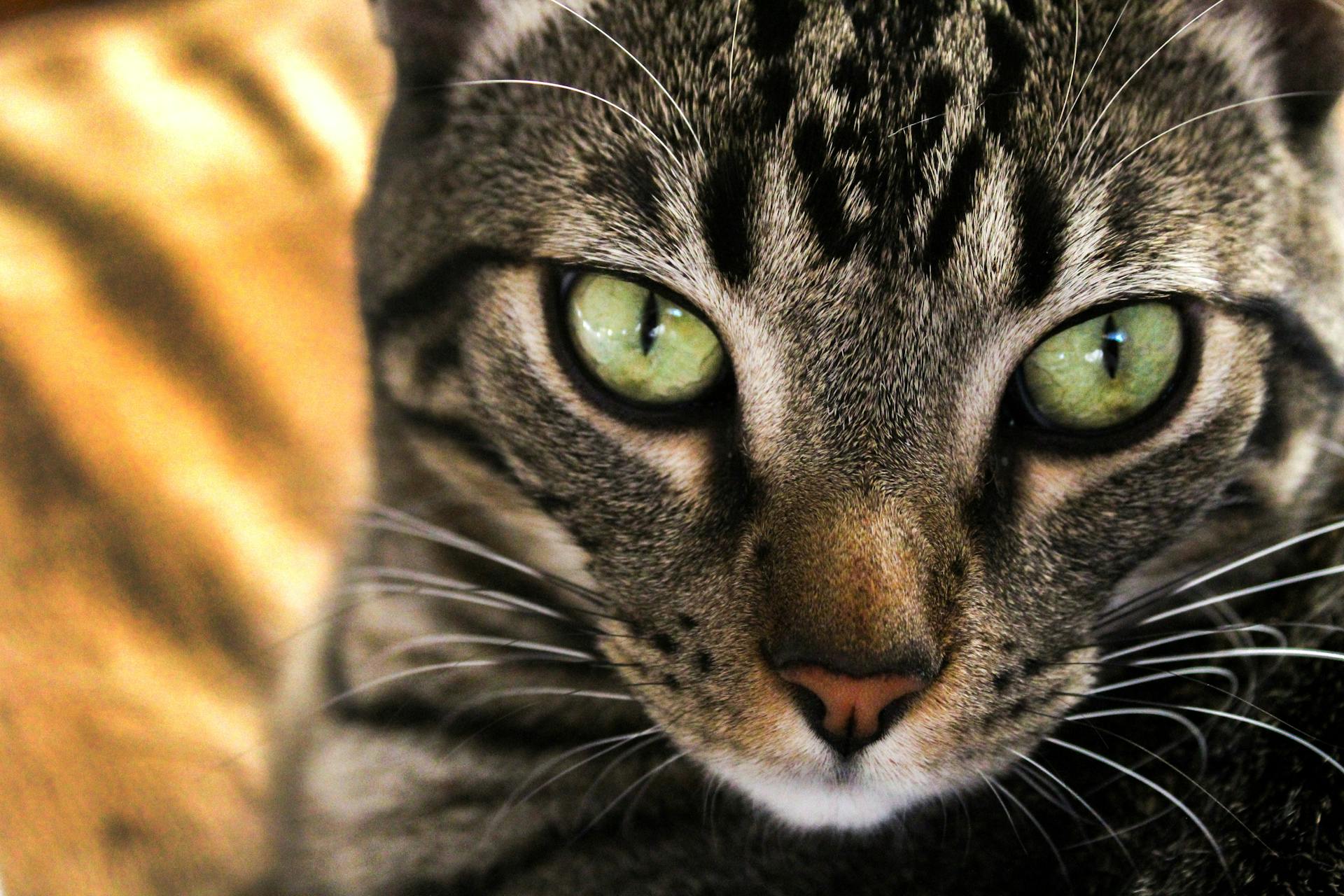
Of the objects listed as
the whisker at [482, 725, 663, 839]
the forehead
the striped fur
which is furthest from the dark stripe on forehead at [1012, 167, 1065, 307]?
the striped fur

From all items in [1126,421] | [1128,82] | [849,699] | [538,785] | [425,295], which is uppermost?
[1128,82]

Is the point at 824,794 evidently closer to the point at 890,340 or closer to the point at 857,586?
the point at 857,586

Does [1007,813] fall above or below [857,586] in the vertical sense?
below

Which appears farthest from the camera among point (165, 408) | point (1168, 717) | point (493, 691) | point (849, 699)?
point (165, 408)

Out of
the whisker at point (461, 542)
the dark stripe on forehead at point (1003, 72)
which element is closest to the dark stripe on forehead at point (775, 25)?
the dark stripe on forehead at point (1003, 72)

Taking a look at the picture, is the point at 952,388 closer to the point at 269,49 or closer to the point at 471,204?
the point at 471,204

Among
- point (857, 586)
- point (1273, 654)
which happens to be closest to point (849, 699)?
point (857, 586)

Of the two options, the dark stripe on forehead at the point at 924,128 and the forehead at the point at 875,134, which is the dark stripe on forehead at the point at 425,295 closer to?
the forehead at the point at 875,134

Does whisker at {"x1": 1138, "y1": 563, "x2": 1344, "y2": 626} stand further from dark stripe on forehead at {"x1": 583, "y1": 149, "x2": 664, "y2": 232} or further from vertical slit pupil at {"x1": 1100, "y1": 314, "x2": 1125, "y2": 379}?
dark stripe on forehead at {"x1": 583, "y1": 149, "x2": 664, "y2": 232}
